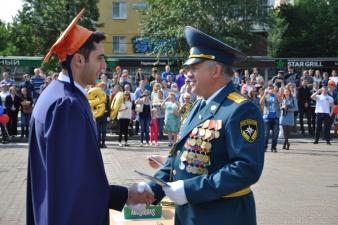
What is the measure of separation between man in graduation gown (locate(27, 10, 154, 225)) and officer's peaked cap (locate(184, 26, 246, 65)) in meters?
0.65

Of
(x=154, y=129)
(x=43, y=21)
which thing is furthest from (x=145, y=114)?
(x=43, y=21)

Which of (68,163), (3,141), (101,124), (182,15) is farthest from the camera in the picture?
(182,15)

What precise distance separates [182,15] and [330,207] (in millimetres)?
31839

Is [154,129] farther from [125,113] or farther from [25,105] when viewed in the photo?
[25,105]

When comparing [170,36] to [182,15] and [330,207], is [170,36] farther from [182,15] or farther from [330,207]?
[330,207]

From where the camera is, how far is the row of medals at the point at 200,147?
11.5 feet

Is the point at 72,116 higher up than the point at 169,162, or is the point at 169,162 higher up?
the point at 72,116

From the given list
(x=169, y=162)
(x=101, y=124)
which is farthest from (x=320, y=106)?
(x=169, y=162)

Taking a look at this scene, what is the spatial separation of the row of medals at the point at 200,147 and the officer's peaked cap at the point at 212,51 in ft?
1.36

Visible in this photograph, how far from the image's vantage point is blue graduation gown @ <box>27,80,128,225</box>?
316cm

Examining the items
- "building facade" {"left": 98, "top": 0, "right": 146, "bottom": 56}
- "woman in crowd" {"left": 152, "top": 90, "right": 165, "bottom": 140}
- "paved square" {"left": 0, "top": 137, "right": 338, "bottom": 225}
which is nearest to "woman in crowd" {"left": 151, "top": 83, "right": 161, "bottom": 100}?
Answer: "woman in crowd" {"left": 152, "top": 90, "right": 165, "bottom": 140}

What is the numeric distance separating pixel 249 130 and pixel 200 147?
0.34 m

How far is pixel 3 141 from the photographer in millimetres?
18547

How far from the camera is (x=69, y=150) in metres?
3.17
